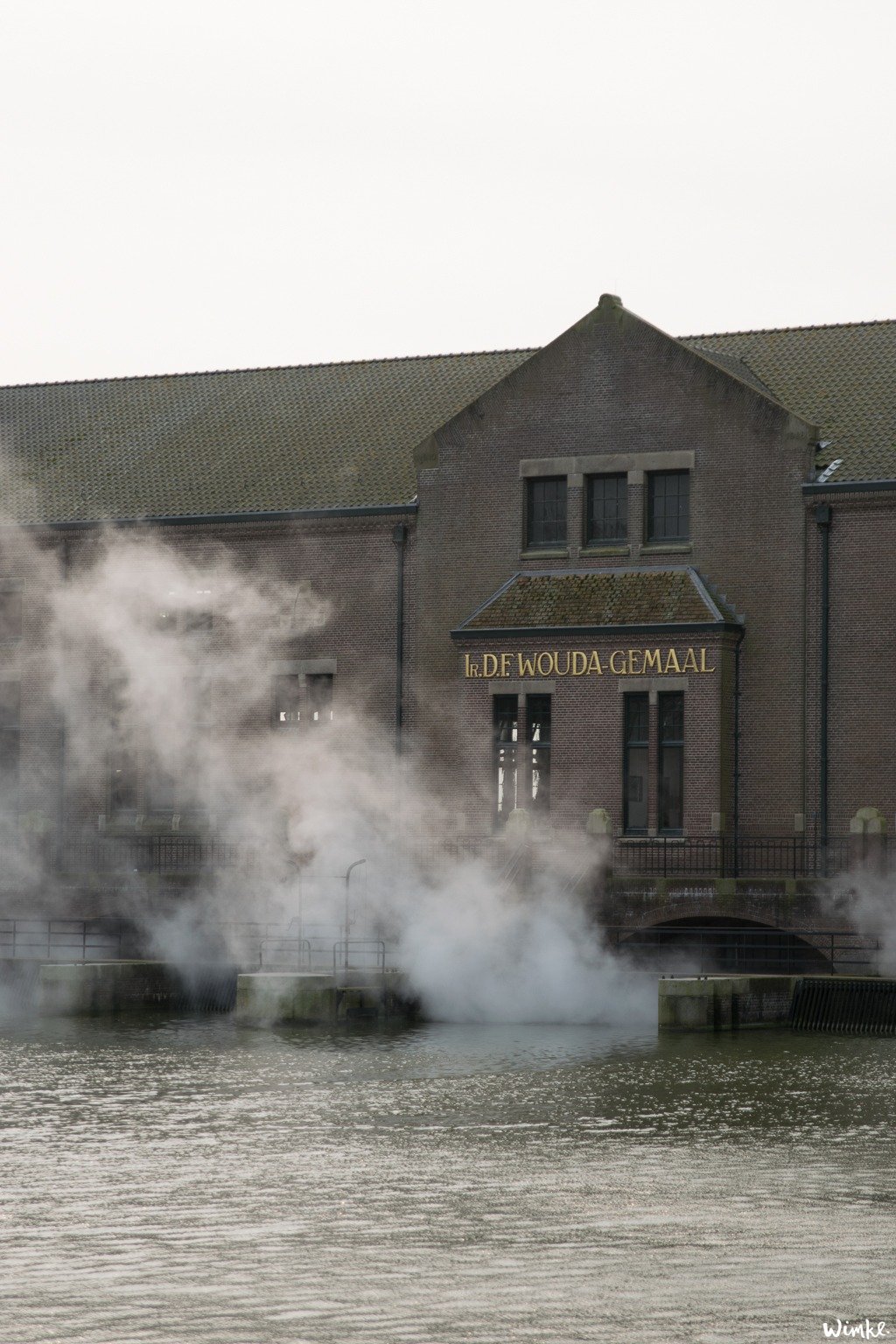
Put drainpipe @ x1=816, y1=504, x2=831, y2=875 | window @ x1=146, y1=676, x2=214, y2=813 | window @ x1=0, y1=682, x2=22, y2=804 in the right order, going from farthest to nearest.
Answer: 1. window @ x1=0, y1=682, x2=22, y2=804
2. window @ x1=146, y1=676, x2=214, y2=813
3. drainpipe @ x1=816, y1=504, x2=831, y2=875

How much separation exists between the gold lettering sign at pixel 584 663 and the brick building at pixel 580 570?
0.04m

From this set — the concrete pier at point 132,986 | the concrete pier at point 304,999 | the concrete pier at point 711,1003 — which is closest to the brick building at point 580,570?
the concrete pier at point 132,986

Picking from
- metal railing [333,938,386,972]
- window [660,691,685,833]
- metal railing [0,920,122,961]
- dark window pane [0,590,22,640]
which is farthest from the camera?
dark window pane [0,590,22,640]

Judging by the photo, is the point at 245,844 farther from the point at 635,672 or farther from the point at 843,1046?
the point at 843,1046

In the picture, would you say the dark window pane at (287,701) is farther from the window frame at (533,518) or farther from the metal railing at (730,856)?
the metal railing at (730,856)

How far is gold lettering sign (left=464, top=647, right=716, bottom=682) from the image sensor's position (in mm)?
37781

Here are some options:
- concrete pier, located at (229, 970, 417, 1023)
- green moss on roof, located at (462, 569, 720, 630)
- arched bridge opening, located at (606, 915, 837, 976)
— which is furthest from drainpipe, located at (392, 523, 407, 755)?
concrete pier, located at (229, 970, 417, 1023)

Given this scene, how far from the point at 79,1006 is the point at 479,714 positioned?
969cm

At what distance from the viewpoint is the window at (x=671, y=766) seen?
125 feet

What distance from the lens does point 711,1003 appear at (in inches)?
1195

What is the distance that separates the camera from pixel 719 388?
127 ft

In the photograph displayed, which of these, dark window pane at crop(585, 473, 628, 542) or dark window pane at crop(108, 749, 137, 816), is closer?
dark window pane at crop(585, 473, 628, 542)

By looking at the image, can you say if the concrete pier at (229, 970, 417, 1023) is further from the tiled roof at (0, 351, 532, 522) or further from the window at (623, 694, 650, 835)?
the tiled roof at (0, 351, 532, 522)

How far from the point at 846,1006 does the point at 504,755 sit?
33.8 ft
